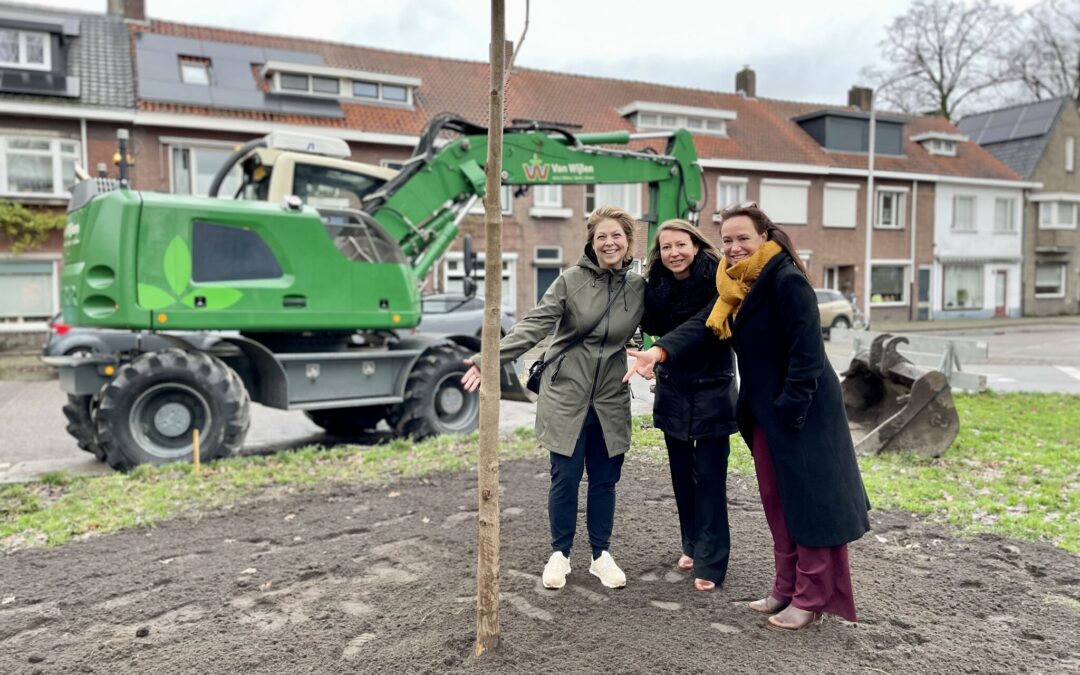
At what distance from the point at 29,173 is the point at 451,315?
1368 centimetres

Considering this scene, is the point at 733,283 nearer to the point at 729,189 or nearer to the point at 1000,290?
the point at 729,189

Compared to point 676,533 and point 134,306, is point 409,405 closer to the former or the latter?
point 134,306

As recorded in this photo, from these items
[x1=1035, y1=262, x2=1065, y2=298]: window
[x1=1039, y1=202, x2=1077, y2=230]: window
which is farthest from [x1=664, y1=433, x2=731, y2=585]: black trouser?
[x1=1039, y1=202, x2=1077, y2=230]: window

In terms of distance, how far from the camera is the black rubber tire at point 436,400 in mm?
8906

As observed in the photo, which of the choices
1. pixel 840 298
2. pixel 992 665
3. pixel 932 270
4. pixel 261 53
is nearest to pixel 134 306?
pixel 992 665

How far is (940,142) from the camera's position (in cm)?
3612

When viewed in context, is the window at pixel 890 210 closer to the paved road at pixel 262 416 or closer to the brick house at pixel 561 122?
the brick house at pixel 561 122

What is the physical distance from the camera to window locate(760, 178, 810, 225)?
3070cm

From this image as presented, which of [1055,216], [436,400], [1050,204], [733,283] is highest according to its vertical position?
[1050,204]

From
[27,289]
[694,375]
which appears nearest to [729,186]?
[27,289]

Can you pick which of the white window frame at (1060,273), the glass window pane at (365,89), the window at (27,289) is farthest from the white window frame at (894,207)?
the window at (27,289)

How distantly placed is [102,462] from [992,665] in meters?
7.73

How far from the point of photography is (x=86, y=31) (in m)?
23.8

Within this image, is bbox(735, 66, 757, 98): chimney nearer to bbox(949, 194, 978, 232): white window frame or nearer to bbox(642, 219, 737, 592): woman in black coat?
bbox(949, 194, 978, 232): white window frame
